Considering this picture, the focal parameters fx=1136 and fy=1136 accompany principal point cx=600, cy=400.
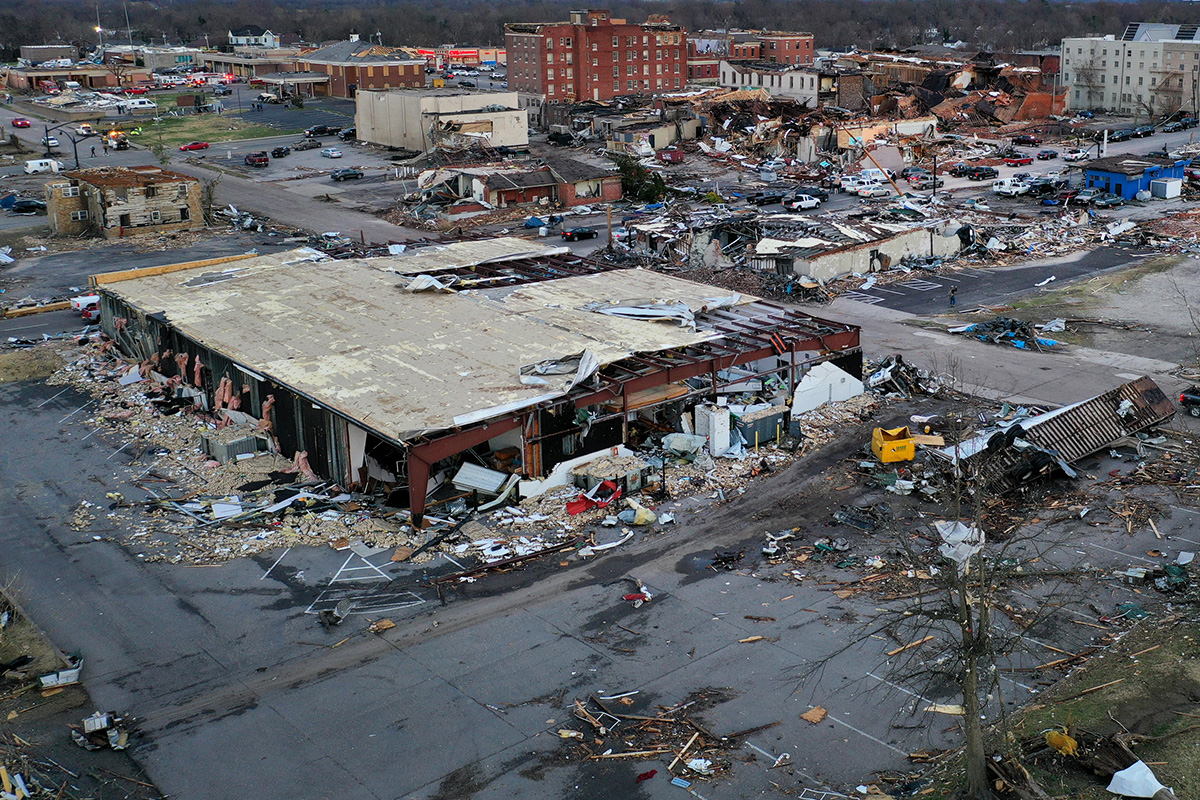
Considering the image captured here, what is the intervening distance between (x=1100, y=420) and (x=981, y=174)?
44432mm

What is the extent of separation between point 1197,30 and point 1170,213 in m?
43.6

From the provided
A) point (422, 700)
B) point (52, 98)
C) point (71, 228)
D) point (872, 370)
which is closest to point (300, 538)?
point (422, 700)

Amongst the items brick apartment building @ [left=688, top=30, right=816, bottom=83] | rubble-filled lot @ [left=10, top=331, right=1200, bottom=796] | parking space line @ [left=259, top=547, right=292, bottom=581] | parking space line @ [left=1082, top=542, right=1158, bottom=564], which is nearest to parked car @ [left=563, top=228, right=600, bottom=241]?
rubble-filled lot @ [left=10, top=331, right=1200, bottom=796]

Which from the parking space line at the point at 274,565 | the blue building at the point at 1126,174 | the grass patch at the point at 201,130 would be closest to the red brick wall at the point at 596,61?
the grass patch at the point at 201,130

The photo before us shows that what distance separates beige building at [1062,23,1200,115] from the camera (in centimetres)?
8875

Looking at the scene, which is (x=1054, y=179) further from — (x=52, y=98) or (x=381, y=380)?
(x=52, y=98)

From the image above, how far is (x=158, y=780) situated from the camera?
16.8 meters

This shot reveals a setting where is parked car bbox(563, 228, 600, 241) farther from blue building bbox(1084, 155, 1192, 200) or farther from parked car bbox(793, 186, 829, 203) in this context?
blue building bbox(1084, 155, 1192, 200)

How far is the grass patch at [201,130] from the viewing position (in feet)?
305

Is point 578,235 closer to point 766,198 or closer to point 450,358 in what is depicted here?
point 766,198

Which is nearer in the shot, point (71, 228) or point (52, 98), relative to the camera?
point (71, 228)

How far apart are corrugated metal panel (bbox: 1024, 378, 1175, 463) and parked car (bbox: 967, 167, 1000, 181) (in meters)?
41.6

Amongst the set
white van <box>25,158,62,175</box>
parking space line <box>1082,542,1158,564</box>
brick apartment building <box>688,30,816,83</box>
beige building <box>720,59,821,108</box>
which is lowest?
parking space line <box>1082,542,1158,564</box>

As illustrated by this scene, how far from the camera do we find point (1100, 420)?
92.4 ft
